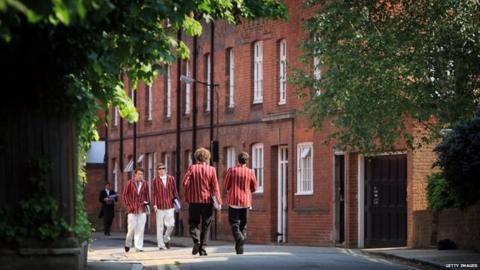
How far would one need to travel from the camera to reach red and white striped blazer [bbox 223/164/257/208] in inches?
858

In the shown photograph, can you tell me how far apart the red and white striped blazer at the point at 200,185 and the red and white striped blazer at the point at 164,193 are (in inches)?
196

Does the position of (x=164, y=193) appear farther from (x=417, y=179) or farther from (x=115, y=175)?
(x=115, y=175)

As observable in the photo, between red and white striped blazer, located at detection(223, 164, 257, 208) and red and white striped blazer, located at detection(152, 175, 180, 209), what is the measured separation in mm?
4769

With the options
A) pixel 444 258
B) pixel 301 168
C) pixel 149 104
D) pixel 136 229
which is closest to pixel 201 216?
pixel 444 258

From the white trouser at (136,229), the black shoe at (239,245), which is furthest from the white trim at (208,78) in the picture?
the black shoe at (239,245)

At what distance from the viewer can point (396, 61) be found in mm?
24172

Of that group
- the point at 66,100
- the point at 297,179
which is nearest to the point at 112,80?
the point at 66,100

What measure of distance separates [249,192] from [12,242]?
7237 mm

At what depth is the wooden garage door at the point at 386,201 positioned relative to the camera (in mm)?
33000

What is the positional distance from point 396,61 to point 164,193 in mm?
5985

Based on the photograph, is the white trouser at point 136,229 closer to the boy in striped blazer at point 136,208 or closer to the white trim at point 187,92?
the boy in striped blazer at point 136,208

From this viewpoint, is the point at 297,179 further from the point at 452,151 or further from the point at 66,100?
the point at 66,100

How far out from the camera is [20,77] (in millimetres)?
15070

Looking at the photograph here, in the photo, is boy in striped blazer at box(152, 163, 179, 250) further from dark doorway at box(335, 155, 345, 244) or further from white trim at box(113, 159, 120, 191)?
white trim at box(113, 159, 120, 191)
